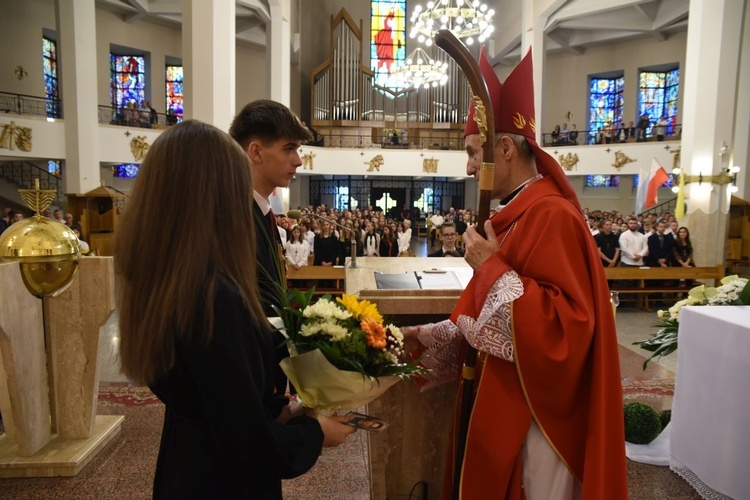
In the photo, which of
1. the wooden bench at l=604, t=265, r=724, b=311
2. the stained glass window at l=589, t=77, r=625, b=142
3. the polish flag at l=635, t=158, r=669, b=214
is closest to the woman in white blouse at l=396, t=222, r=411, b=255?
the polish flag at l=635, t=158, r=669, b=214

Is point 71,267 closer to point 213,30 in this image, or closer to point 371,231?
point 213,30

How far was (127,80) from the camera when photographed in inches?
709

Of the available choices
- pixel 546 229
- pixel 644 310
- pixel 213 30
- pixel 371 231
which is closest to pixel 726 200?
pixel 644 310

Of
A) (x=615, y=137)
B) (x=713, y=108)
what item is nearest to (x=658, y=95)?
(x=615, y=137)

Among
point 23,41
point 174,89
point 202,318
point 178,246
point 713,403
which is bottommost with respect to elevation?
point 713,403

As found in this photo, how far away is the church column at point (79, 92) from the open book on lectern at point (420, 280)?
1137cm

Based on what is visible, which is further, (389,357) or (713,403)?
(713,403)

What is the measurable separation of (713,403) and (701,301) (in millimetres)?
635

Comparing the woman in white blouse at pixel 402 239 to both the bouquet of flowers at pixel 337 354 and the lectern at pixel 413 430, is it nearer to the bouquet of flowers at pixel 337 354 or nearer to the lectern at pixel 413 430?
the lectern at pixel 413 430

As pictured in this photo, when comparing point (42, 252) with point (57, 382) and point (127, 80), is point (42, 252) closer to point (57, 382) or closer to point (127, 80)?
point (57, 382)

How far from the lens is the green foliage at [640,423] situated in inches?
129

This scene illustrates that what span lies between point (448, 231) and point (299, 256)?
4.07 meters

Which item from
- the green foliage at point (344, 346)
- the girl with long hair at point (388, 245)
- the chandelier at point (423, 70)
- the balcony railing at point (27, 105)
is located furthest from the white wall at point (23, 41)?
the green foliage at point (344, 346)

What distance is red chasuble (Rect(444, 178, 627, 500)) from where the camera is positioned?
1.55 metres
